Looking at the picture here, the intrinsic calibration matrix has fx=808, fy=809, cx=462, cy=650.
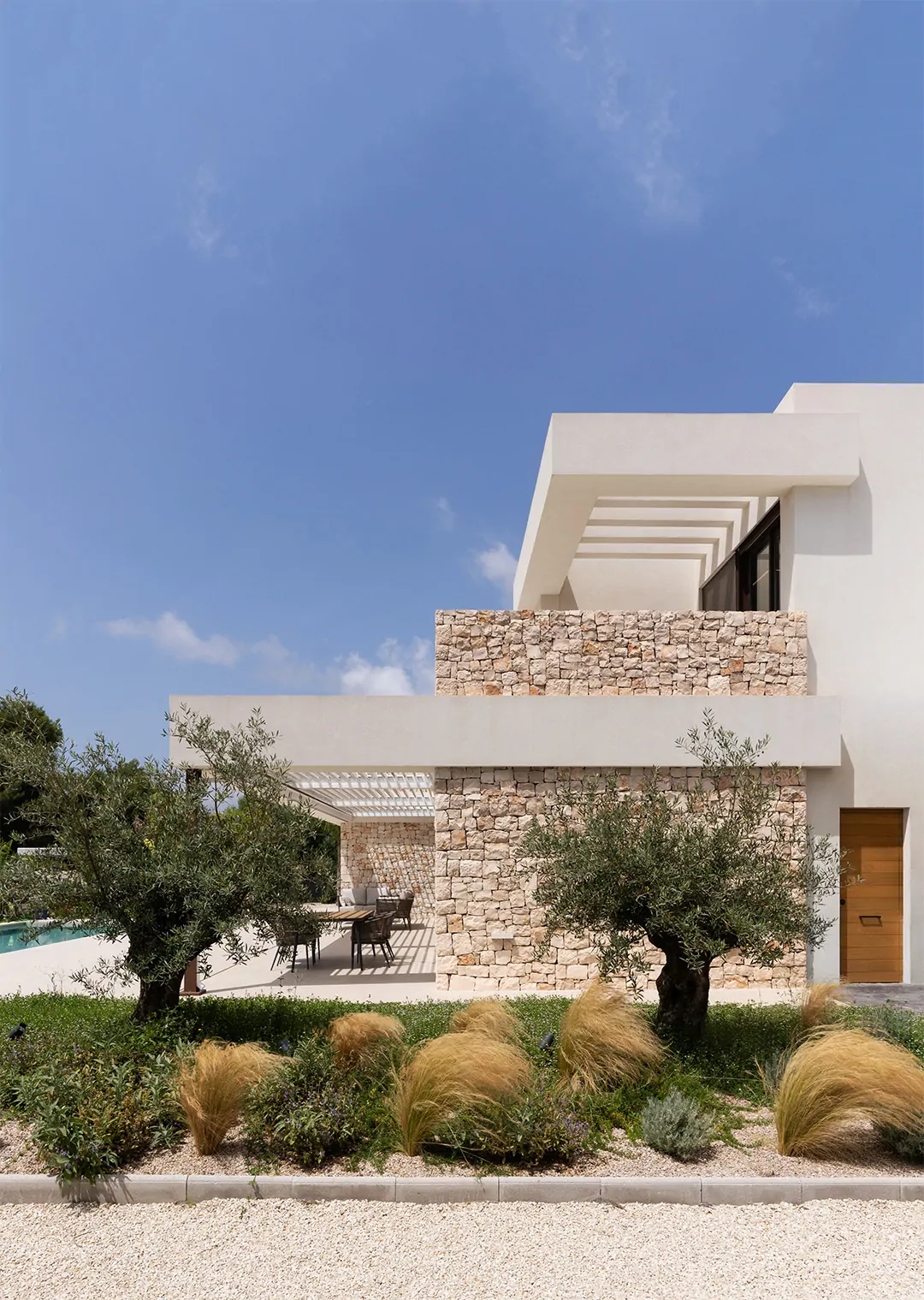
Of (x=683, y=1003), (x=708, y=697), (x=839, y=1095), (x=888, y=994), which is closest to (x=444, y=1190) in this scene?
(x=839, y=1095)

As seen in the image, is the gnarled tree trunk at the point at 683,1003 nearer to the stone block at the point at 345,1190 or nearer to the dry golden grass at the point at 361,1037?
the dry golden grass at the point at 361,1037

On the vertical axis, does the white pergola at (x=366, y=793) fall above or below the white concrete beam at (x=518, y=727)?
below

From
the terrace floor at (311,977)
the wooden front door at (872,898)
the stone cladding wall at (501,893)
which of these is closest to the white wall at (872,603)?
the wooden front door at (872,898)

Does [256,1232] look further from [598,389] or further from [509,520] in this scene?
[509,520]

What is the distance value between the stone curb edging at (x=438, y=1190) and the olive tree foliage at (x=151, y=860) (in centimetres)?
175

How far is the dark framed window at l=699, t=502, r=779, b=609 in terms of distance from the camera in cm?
1201

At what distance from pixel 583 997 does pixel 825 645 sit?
22.2 feet

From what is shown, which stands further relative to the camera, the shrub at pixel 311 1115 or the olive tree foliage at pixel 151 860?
the olive tree foliage at pixel 151 860

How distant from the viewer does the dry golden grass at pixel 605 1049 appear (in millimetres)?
5516

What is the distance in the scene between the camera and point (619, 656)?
1097 centimetres

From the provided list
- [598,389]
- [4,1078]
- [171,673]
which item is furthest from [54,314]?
[4,1078]

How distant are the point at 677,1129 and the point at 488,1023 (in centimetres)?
174

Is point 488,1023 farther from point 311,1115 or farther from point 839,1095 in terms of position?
point 839,1095

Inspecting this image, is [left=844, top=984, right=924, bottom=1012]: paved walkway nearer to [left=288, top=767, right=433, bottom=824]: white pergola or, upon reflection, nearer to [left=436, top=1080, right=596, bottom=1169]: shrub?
[left=436, top=1080, right=596, bottom=1169]: shrub
